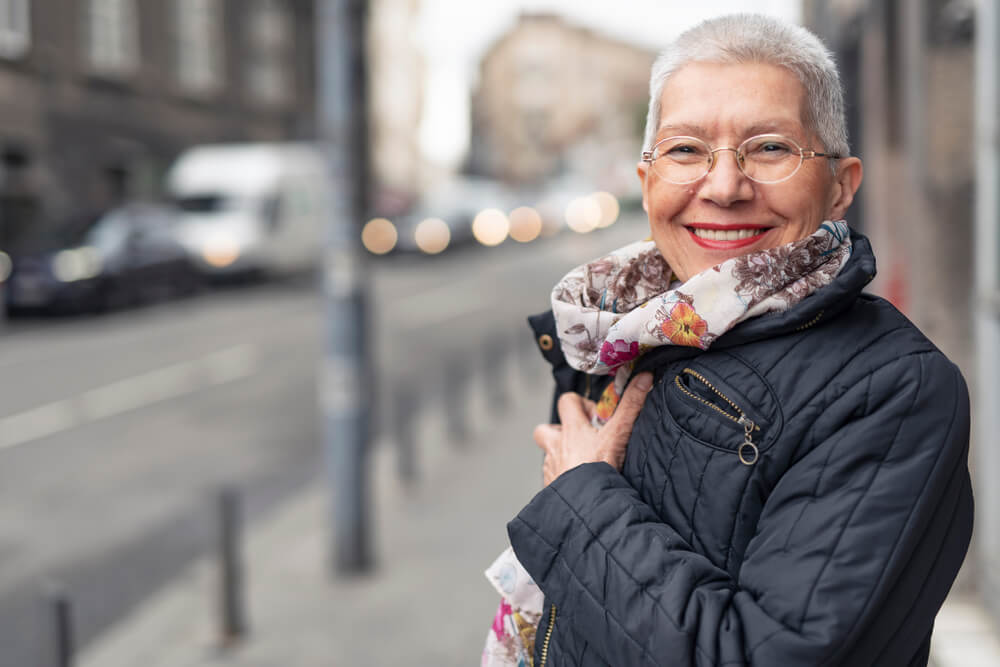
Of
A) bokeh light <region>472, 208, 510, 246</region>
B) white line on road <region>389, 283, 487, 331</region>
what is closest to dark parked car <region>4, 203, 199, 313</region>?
white line on road <region>389, 283, 487, 331</region>

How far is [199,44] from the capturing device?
29234mm

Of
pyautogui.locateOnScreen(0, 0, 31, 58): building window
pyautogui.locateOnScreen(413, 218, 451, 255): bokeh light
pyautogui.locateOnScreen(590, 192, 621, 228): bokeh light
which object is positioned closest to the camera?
pyautogui.locateOnScreen(0, 0, 31, 58): building window

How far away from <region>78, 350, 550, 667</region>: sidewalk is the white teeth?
305 cm

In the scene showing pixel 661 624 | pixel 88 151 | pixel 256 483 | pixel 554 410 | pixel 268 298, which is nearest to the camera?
pixel 661 624

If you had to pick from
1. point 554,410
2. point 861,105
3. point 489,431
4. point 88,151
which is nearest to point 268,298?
point 88,151

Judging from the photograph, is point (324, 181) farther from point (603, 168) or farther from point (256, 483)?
point (603, 168)

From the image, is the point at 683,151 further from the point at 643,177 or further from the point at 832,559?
the point at 832,559

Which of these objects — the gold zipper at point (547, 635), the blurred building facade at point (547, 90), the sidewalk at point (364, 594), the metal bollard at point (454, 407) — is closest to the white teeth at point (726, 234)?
the gold zipper at point (547, 635)

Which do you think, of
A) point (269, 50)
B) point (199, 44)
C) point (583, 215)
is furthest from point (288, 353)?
point (583, 215)

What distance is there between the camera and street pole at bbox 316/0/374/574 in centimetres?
517

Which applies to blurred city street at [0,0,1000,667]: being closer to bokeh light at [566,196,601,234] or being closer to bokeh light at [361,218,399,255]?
bokeh light at [361,218,399,255]

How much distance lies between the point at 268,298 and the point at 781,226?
59.0 ft

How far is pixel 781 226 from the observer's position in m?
1.42

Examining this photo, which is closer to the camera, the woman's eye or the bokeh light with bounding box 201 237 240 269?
the woman's eye
